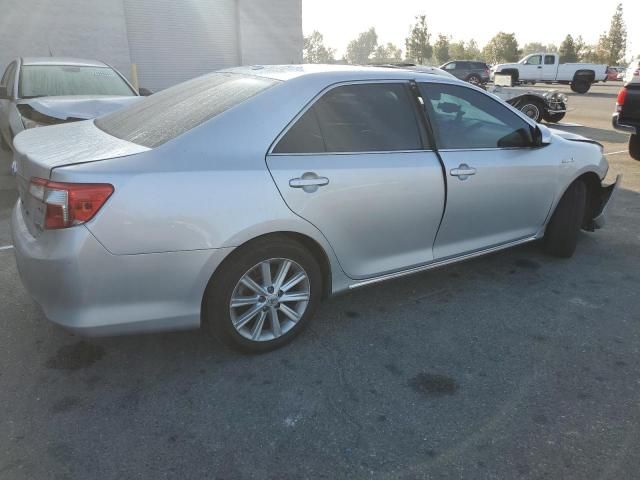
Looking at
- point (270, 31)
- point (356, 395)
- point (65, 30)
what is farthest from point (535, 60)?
point (356, 395)

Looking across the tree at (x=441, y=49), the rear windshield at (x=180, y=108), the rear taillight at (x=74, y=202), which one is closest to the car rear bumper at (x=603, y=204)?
the rear windshield at (x=180, y=108)

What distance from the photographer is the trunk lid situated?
8.03 ft

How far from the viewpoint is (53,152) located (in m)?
2.62

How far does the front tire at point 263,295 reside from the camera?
2639 millimetres

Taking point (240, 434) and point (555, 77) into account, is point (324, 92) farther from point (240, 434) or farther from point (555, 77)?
point (555, 77)

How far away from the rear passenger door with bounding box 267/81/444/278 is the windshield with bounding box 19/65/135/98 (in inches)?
207

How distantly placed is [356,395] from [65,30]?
15.9 metres

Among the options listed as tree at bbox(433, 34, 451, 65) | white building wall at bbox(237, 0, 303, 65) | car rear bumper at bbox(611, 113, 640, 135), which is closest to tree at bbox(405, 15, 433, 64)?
tree at bbox(433, 34, 451, 65)

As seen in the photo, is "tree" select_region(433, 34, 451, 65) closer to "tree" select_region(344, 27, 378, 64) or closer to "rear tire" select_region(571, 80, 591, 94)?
"rear tire" select_region(571, 80, 591, 94)

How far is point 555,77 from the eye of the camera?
30.8 m

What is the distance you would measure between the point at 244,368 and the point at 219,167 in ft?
3.67

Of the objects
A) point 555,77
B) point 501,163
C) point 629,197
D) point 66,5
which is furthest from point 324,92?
point 555,77

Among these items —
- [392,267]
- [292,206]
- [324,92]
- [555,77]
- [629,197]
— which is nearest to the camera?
[292,206]

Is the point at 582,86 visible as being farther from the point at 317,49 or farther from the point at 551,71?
the point at 317,49
